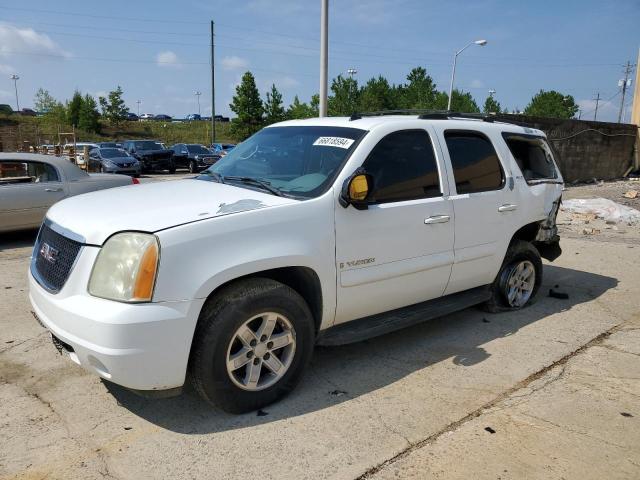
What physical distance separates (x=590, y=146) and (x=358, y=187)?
61.8ft

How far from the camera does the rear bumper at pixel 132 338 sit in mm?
2699

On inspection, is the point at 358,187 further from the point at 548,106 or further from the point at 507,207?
the point at 548,106

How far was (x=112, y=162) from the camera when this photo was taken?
2280 centimetres

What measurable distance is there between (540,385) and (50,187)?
24.7 ft

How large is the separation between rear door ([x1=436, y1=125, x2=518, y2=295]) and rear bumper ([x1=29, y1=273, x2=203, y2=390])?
2401mm

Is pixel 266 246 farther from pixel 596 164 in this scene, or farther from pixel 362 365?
pixel 596 164

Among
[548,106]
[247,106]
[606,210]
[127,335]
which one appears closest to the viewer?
[127,335]

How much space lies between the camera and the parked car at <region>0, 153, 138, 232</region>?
7.82m

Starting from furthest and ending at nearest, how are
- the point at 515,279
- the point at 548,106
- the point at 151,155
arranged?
the point at 548,106 → the point at 151,155 → the point at 515,279

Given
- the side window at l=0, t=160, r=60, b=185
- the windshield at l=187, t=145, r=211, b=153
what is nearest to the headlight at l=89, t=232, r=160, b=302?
the side window at l=0, t=160, r=60, b=185

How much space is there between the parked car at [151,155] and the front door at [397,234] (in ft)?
81.3

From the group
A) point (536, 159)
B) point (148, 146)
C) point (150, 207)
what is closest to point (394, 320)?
point (150, 207)

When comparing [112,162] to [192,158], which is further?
[192,158]

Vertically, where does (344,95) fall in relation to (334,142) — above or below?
above
